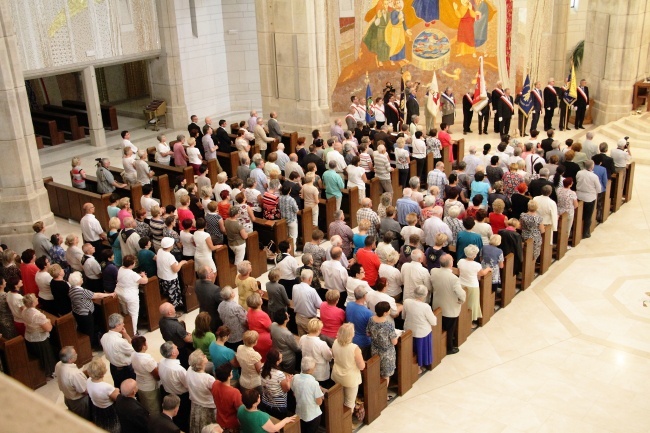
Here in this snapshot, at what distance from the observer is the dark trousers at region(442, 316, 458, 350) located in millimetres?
9086

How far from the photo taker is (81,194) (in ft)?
44.1

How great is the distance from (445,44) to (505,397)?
14.3 meters

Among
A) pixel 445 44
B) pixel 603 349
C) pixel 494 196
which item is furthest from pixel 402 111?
pixel 603 349

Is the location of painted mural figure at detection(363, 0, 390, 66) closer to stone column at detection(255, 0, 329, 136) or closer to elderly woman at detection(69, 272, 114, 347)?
stone column at detection(255, 0, 329, 136)

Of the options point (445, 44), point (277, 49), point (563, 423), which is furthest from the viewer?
point (445, 44)

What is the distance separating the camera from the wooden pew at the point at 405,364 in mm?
8250

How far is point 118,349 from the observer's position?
25.3 feet

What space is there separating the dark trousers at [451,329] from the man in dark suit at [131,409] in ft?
13.3

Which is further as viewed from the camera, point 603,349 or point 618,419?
point 603,349

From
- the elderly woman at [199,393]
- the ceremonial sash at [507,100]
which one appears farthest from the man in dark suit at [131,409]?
the ceremonial sash at [507,100]

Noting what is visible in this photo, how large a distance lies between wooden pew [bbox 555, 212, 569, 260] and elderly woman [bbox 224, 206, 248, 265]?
518 centimetres

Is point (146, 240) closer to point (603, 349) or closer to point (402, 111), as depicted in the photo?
point (603, 349)

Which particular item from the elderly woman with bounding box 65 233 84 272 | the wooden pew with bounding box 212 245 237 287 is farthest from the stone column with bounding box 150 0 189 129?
the elderly woman with bounding box 65 233 84 272

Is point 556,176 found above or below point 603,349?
above
